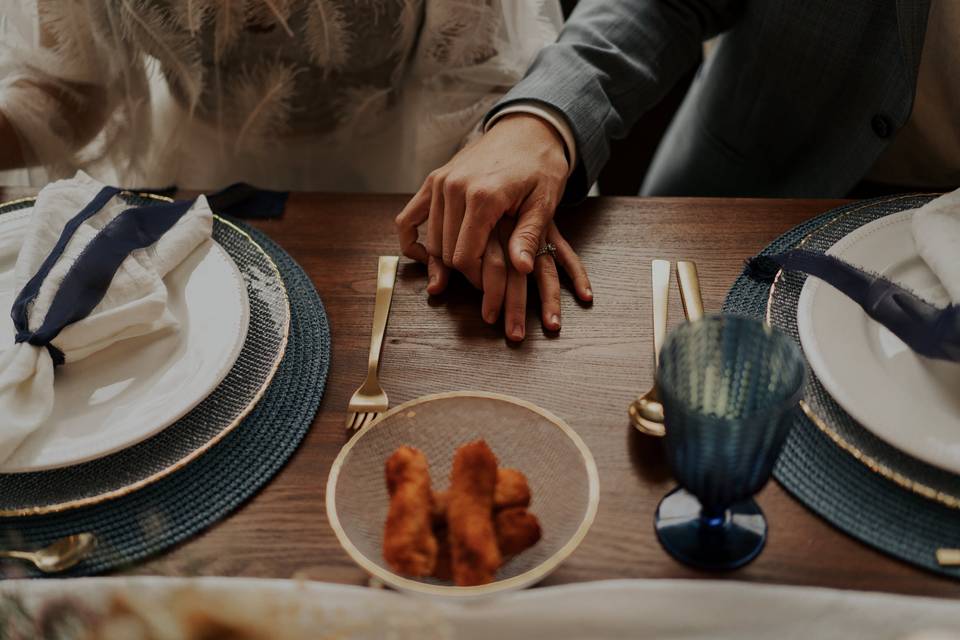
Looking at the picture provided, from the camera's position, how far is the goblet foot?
54cm

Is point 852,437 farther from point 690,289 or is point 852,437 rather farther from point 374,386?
point 374,386

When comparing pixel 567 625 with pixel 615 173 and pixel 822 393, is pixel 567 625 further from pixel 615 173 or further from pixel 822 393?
pixel 615 173

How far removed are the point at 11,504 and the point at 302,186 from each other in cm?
78

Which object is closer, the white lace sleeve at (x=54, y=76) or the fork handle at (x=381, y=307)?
the fork handle at (x=381, y=307)

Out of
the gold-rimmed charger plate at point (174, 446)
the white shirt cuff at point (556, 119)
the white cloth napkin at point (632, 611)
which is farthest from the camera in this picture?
the white shirt cuff at point (556, 119)

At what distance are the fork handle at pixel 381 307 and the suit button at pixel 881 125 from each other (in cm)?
63

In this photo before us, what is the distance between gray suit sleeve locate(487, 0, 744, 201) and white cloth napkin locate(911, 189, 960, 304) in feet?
1.06

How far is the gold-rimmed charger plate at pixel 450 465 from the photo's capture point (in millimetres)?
508

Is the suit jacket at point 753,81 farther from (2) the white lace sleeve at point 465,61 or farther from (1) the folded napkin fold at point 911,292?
(1) the folded napkin fold at point 911,292

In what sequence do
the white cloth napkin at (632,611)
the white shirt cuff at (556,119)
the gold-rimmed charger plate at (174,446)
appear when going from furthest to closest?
the white shirt cuff at (556,119) → the gold-rimmed charger plate at (174,446) → the white cloth napkin at (632,611)

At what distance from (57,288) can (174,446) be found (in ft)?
0.57

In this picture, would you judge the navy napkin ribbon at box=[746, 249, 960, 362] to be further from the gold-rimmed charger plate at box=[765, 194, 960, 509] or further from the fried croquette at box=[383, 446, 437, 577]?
the fried croquette at box=[383, 446, 437, 577]

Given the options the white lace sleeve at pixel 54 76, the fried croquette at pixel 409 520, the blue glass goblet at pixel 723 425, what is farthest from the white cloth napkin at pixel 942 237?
the white lace sleeve at pixel 54 76

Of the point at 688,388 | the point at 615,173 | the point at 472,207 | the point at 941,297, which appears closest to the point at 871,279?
the point at 941,297
